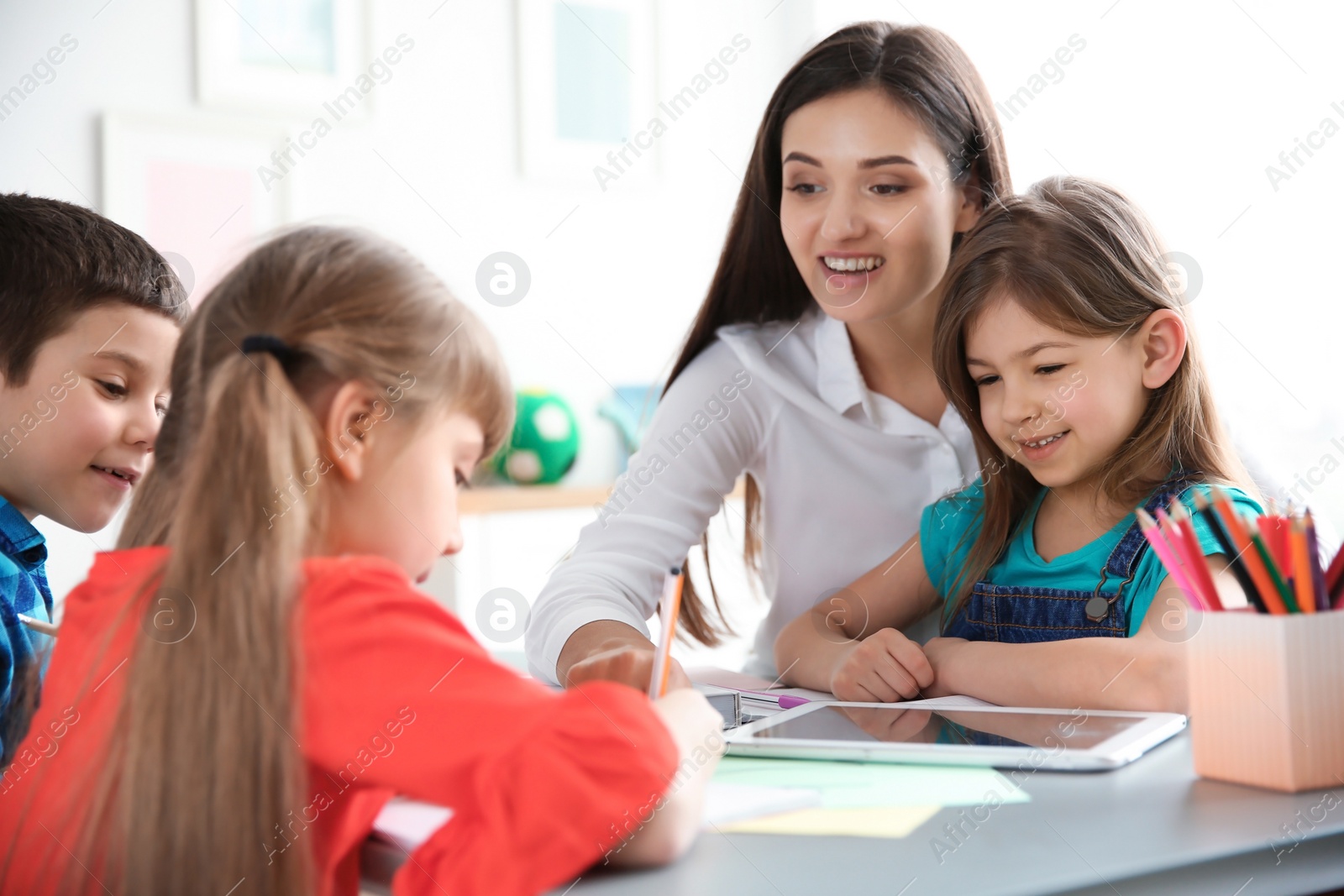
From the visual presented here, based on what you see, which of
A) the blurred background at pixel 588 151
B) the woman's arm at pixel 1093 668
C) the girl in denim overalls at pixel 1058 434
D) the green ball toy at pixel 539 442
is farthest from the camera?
the green ball toy at pixel 539 442

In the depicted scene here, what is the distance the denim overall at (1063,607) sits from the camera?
117cm

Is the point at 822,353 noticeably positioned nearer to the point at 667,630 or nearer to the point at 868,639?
the point at 868,639

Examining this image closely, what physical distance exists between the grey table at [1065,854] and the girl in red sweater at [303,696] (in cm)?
3

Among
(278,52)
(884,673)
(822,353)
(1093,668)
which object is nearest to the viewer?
(1093,668)

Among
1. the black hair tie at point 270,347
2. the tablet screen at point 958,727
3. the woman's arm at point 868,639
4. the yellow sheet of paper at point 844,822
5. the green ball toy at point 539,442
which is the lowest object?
the green ball toy at point 539,442

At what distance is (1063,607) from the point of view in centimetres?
122

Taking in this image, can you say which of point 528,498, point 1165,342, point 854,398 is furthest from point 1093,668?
point 528,498

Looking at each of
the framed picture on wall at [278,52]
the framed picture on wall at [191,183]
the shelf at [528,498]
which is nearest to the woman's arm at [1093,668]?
the shelf at [528,498]

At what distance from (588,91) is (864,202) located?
203cm

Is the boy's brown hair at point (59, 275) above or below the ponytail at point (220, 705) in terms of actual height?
above

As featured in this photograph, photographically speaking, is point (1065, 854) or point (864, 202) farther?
point (864, 202)

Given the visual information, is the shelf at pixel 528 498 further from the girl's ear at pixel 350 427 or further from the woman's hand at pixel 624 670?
the girl's ear at pixel 350 427

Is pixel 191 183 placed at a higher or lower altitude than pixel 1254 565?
higher

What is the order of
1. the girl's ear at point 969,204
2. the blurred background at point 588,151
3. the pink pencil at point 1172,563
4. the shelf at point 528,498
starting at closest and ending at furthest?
1. the pink pencil at point 1172,563
2. the girl's ear at point 969,204
3. the blurred background at point 588,151
4. the shelf at point 528,498
